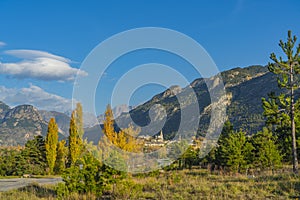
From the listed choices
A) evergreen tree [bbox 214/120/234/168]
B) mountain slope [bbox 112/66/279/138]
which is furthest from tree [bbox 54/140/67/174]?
mountain slope [bbox 112/66/279/138]

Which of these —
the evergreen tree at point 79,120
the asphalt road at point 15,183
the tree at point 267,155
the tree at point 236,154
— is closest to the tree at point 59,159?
the evergreen tree at point 79,120

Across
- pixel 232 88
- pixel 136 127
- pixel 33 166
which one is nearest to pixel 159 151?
pixel 136 127

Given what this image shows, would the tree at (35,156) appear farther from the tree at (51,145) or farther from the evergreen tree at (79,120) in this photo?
the evergreen tree at (79,120)

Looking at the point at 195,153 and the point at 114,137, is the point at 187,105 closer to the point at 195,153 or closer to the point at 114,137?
the point at 114,137

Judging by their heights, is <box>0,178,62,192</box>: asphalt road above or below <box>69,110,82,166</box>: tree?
below

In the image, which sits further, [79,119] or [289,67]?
[79,119]

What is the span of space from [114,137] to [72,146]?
56.0ft

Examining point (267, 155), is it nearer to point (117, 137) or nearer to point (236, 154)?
point (236, 154)

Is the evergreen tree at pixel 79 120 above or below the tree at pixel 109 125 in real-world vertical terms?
above

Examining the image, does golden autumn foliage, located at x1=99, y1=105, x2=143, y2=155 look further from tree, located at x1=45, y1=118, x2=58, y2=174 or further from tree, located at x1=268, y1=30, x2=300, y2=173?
tree, located at x1=45, y1=118, x2=58, y2=174

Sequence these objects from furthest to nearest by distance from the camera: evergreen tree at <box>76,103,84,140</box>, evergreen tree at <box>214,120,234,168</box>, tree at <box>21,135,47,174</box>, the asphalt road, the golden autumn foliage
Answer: tree at <box>21,135,47,174</box>, evergreen tree at <box>76,103,84,140</box>, evergreen tree at <box>214,120,234,168</box>, the golden autumn foliage, the asphalt road

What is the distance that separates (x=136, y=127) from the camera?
2038 centimetres

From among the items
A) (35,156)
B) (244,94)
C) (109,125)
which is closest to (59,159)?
(35,156)

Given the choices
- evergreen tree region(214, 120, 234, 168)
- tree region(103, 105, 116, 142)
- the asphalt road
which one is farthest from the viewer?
evergreen tree region(214, 120, 234, 168)
